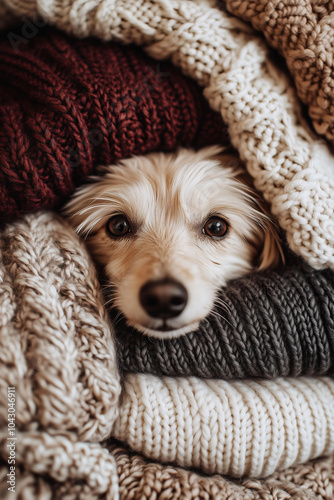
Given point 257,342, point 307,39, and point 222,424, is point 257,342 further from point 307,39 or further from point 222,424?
point 307,39

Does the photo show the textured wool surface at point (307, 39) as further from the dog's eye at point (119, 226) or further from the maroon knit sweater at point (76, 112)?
the dog's eye at point (119, 226)

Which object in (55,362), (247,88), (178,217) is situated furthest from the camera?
(178,217)

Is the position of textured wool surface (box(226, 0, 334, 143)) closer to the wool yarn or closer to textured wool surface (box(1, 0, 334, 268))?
textured wool surface (box(1, 0, 334, 268))

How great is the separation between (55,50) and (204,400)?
1010 millimetres

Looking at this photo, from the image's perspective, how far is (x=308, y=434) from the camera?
2.95 feet

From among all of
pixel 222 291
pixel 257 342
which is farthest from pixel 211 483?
pixel 222 291

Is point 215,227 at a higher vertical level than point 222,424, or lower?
higher

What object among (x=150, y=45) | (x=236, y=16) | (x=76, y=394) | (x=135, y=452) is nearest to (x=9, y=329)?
(x=76, y=394)

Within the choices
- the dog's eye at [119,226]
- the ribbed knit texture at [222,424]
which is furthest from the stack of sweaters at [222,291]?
the dog's eye at [119,226]

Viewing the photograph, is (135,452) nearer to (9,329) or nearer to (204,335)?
(204,335)

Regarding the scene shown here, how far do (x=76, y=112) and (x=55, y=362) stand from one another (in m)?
0.60

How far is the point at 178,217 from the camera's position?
43.8 inches

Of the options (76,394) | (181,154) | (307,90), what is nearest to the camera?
(76,394)

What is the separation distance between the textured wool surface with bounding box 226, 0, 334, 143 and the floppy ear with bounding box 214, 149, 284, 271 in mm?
258
